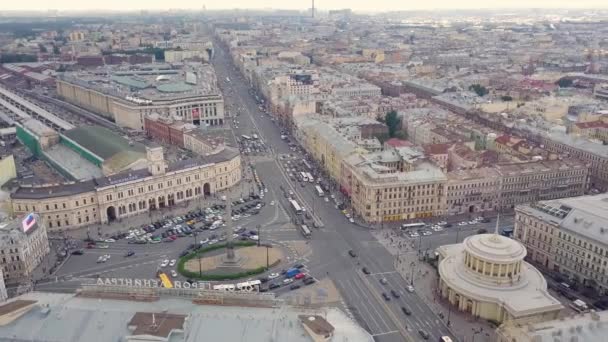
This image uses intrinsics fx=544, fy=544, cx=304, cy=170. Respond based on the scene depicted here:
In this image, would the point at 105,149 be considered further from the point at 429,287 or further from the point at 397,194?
the point at 429,287

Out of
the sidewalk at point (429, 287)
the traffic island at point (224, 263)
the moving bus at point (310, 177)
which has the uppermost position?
the traffic island at point (224, 263)

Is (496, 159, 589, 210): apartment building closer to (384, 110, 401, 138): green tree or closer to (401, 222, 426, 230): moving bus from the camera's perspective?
(401, 222, 426, 230): moving bus

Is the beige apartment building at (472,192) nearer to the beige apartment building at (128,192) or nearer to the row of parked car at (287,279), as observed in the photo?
the row of parked car at (287,279)

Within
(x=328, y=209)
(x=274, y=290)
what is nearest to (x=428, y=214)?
(x=328, y=209)

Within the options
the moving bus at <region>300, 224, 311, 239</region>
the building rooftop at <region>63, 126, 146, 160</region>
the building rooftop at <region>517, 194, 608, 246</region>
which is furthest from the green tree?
the building rooftop at <region>517, 194, 608, 246</region>

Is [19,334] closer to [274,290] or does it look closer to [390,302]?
[274,290]

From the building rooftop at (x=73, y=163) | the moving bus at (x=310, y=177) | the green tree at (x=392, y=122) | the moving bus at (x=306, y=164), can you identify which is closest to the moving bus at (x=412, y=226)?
the moving bus at (x=310, y=177)
